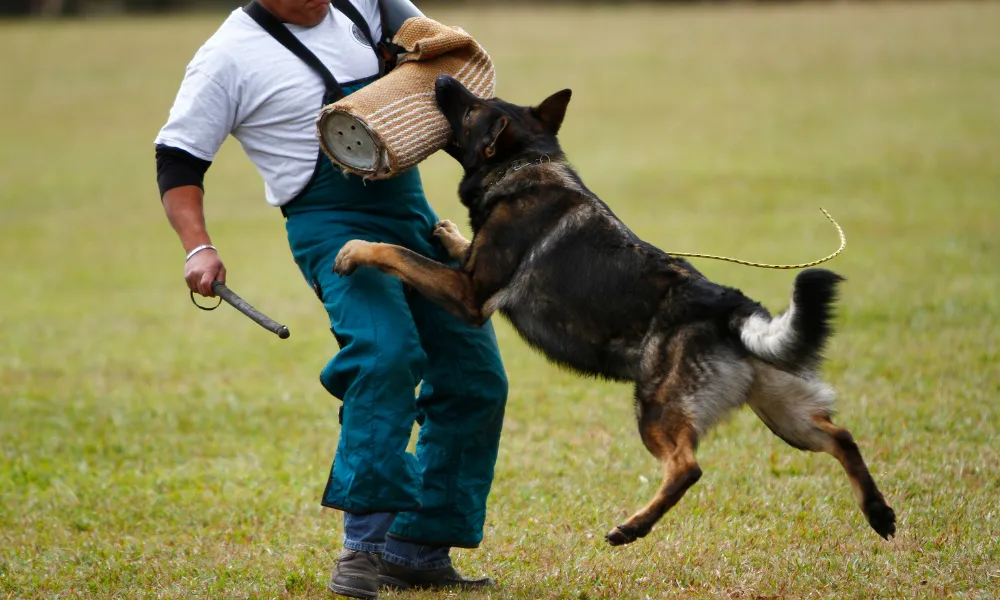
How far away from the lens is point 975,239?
12.8 m

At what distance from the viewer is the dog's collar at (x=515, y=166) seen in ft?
14.1

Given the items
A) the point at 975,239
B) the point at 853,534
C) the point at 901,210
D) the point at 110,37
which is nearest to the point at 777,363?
the point at 853,534

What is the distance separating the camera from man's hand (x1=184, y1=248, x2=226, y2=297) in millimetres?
4215

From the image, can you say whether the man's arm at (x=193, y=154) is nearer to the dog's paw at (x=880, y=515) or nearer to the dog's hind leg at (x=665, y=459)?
the dog's hind leg at (x=665, y=459)

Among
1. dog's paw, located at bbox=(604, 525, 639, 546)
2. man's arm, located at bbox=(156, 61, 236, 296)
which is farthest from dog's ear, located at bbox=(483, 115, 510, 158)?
dog's paw, located at bbox=(604, 525, 639, 546)

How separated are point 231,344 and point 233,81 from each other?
21.1 feet

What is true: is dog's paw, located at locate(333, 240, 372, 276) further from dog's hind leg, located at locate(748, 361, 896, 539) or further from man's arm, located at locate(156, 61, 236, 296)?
dog's hind leg, located at locate(748, 361, 896, 539)

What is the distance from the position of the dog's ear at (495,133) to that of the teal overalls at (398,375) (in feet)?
1.11

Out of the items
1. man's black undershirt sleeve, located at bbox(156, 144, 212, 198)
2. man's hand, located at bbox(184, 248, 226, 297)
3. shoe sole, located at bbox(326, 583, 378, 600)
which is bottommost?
shoe sole, located at bbox(326, 583, 378, 600)

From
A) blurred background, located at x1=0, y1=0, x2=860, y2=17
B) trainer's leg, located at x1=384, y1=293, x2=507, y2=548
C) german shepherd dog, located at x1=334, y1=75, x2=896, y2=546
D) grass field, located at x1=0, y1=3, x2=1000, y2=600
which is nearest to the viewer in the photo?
german shepherd dog, located at x1=334, y1=75, x2=896, y2=546

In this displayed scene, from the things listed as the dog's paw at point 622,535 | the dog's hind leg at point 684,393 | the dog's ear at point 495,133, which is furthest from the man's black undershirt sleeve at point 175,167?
the dog's paw at point 622,535

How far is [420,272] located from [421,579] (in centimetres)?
121

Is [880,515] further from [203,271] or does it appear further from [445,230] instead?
[203,271]

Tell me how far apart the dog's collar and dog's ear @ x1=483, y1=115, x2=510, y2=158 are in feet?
0.25
